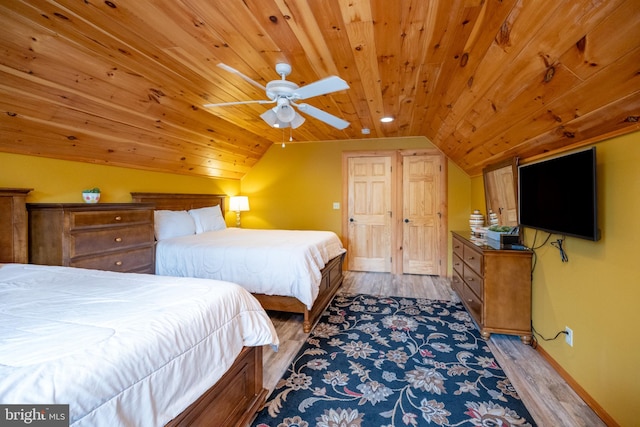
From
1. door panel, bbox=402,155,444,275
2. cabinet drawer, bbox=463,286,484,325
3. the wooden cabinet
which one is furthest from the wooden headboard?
cabinet drawer, bbox=463,286,484,325

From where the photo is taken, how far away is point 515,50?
163 cm

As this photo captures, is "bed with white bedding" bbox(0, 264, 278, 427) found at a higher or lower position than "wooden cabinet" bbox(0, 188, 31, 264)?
lower

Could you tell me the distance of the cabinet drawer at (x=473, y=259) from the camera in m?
2.79

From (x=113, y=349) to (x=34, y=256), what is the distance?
2199mm

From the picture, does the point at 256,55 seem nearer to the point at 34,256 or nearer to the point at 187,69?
the point at 187,69

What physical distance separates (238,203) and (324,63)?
140 inches

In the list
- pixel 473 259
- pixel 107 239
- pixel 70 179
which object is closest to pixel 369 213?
pixel 473 259

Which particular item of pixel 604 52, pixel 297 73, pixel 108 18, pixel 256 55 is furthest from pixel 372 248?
pixel 108 18

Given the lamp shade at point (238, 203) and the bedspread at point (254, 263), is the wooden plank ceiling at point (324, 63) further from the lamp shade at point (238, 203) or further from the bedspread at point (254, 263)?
the lamp shade at point (238, 203)

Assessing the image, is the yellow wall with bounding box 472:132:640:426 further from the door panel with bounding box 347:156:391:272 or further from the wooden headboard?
the wooden headboard

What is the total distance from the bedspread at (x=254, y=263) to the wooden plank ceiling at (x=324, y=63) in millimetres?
1293

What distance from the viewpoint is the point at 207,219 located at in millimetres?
4355

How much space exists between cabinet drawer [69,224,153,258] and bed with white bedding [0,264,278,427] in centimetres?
54

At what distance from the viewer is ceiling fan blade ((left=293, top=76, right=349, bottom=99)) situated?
1.83 metres
